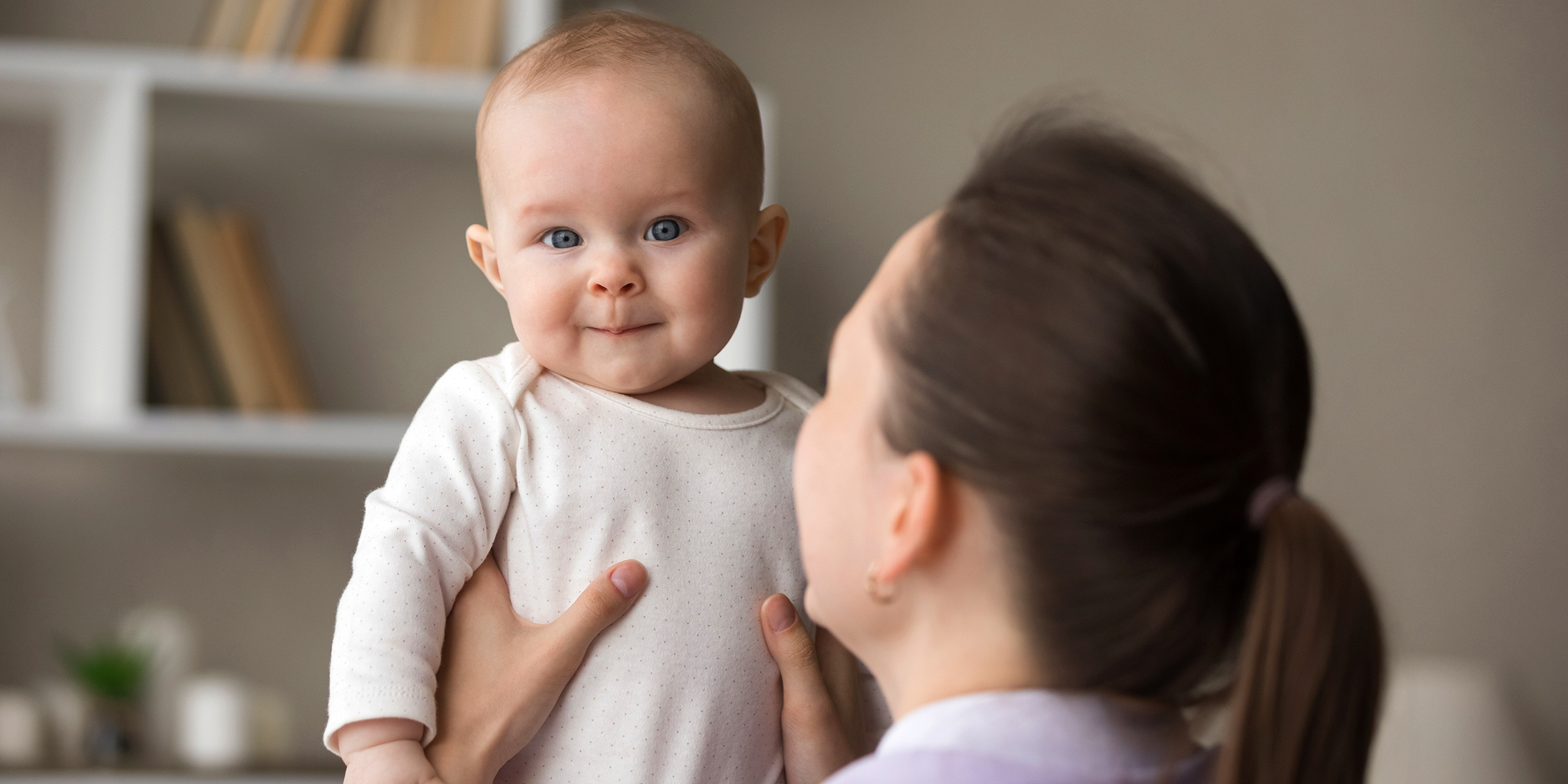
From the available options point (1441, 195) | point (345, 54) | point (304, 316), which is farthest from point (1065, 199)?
point (1441, 195)

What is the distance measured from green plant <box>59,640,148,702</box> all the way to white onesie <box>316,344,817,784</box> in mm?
1594

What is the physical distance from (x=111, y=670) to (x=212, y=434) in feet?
1.61

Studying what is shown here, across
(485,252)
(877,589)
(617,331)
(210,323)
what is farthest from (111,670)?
(877,589)

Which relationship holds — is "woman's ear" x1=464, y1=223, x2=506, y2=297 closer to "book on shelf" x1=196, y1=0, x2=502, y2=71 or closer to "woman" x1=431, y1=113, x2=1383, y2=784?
"woman" x1=431, y1=113, x2=1383, y2=784

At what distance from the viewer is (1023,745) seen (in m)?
0.72

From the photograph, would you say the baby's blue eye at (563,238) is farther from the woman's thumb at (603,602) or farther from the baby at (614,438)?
the woman's thumb at (603,602)

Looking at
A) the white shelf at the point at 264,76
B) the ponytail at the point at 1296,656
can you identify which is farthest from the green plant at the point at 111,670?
the ponytail at the point at 1296,656

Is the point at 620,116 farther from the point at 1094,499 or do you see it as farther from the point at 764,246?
the point at 1094,499

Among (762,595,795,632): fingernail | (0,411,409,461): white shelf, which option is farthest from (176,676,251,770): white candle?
(762,595,795,632): fingernail

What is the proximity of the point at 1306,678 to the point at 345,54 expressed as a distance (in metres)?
1.94

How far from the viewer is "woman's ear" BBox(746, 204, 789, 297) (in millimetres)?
1029

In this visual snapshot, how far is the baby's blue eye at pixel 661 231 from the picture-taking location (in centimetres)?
93

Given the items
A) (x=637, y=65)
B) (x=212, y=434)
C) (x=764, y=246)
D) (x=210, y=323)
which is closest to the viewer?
(x=637, y=65)

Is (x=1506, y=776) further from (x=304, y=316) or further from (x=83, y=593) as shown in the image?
(x=83, y=593)
